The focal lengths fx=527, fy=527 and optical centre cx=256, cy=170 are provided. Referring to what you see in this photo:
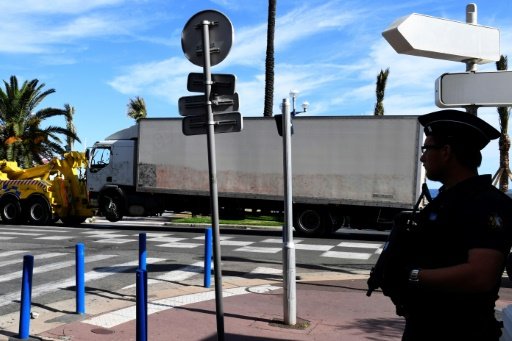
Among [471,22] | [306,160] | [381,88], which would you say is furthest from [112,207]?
[381,88]

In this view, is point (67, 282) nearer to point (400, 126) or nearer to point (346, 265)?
point (346, 265)

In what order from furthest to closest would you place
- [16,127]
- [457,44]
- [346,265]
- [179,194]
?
[16,127] → [179,194] → [346,265] → [457,44]

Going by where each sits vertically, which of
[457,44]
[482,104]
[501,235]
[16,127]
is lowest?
[501,235]

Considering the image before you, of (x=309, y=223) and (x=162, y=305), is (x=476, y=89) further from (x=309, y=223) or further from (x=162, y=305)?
(x=309, y=223)

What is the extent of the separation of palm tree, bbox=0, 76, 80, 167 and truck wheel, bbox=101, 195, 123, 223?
12.7m

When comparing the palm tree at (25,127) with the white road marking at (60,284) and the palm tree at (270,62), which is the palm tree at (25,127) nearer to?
the palm tree at (270,62)

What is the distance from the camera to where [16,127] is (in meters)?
28.9

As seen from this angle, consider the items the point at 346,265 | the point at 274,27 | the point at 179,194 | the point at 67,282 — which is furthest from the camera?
the point at 274,27

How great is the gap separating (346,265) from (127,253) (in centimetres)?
486

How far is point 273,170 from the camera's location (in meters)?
16.6

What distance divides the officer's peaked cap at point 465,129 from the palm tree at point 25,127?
2965 cm

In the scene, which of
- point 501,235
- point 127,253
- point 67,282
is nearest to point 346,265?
point 127,253

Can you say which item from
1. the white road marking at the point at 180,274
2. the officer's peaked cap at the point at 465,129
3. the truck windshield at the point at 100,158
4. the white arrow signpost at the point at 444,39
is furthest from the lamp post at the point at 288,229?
the truck windshield at the point at 100,158

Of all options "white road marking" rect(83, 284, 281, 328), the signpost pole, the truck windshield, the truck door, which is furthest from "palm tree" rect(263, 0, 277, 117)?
the signpost pole
